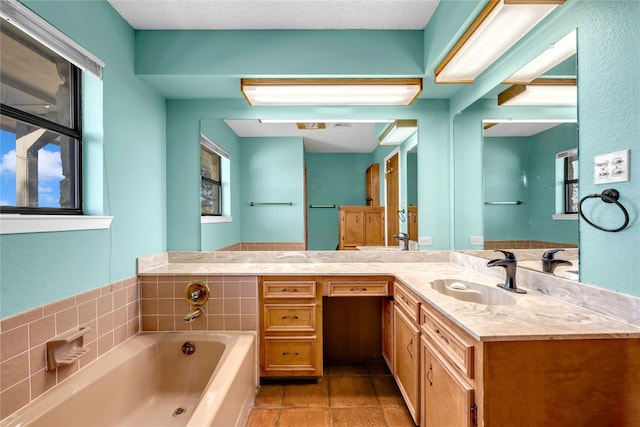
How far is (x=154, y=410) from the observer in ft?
5.46

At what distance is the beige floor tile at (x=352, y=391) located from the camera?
6.10 ft

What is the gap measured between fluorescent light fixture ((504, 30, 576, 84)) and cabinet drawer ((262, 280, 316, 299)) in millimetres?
1812

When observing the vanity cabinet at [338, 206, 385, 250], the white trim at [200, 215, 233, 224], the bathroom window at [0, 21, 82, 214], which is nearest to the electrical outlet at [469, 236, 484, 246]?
the vanity cabinet at [338, 206, 385, 250]

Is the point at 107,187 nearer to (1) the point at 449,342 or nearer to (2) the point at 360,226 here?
(2) the point at 360,226

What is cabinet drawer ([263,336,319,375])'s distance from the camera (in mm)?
1975

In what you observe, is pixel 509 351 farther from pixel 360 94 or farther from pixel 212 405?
pixel 360 94

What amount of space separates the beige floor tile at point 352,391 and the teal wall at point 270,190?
1181 mm

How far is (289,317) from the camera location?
1.98 m

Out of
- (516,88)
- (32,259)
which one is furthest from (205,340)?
(516,88)

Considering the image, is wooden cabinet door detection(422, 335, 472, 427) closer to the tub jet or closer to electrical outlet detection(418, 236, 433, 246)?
electrical outlet detection(418, 236, 433, 246)

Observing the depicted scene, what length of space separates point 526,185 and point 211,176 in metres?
2.44

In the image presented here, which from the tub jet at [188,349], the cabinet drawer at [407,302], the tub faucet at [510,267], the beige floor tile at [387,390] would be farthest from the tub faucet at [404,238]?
the tub jet at [188,349]

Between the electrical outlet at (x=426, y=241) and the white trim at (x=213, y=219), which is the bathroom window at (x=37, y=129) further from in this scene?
the electrical outlet at (x=426, y=241)

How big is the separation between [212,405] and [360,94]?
2.18 m
